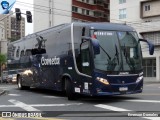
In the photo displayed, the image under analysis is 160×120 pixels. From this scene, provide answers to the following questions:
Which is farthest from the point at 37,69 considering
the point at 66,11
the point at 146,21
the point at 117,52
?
the point at 66,11

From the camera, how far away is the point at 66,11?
3017 inches

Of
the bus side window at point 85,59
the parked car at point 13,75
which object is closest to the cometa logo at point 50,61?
the bus side window at point 85,59

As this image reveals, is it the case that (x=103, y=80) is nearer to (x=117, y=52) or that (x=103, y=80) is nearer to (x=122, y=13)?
(x=117, y=52)

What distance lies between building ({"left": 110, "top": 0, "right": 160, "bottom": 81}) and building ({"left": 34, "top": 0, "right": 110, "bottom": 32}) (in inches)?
611

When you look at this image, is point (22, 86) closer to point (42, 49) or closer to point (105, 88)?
point (42, 49)

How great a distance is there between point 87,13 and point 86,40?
6759 centimetres


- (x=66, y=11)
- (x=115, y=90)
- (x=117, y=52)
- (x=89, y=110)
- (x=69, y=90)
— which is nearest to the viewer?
(x=89, y=110)

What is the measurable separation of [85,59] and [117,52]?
4.30 ft

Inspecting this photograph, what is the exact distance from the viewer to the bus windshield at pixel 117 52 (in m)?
14.9

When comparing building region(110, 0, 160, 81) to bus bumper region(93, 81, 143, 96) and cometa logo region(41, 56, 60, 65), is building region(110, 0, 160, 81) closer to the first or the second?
cometa logo region(41, 56, 60, 65)

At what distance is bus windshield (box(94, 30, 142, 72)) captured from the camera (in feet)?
48.9

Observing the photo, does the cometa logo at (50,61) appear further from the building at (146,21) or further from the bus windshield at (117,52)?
the building at (146,21)

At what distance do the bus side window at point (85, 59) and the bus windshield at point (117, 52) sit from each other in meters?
0.37

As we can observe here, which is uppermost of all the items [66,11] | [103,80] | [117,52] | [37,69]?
[66,11]
